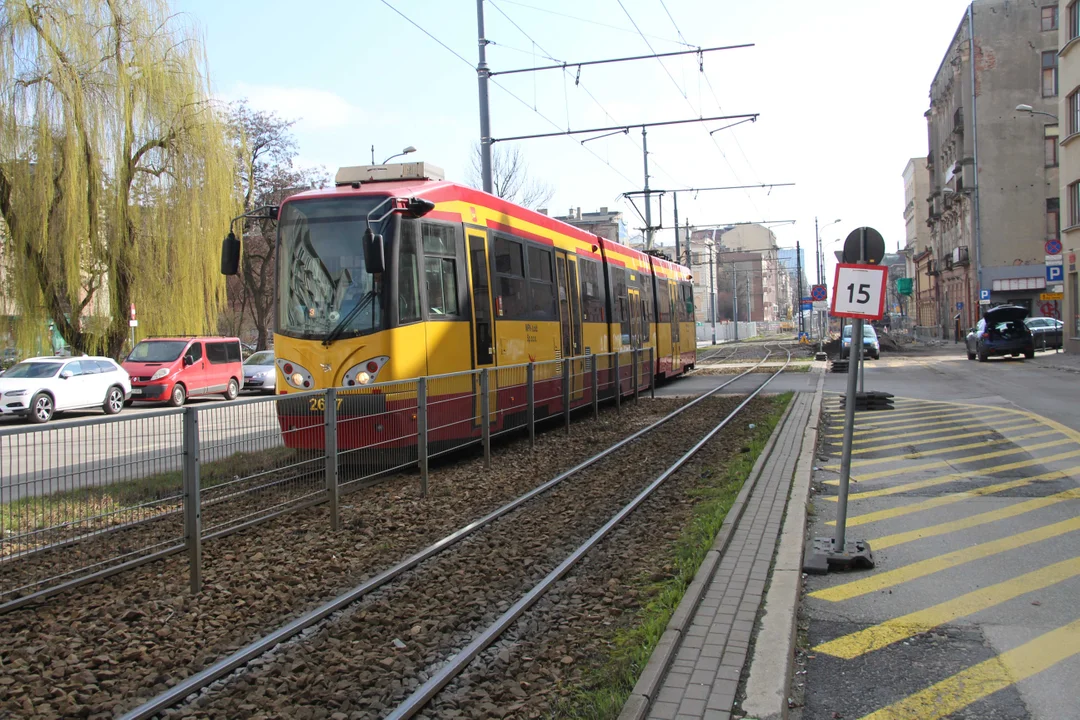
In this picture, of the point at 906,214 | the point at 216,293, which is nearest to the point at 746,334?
the point at 906,214

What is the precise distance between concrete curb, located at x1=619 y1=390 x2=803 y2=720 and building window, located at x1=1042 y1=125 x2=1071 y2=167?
5392 centimetres

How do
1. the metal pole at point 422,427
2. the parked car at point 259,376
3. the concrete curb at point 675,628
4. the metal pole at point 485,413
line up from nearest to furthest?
the concrete curb at point 675,628 → the metal pole at point 422,427 → the metal pole at point 485,413 → the parked car at point 259,376

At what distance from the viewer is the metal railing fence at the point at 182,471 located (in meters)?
5.42

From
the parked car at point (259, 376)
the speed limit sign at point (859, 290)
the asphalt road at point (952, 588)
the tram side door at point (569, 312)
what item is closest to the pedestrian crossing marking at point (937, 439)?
the asphalt road at point (952, 588)

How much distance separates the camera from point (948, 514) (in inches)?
318

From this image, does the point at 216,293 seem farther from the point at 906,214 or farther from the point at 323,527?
the point at 906,214

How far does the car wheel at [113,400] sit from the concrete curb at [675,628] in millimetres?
19659

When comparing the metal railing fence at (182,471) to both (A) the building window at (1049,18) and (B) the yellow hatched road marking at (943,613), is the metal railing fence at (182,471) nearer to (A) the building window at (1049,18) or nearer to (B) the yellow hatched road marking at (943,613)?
(B) the yellow hatched road marking at (943,613)

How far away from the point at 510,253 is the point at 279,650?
356 inches

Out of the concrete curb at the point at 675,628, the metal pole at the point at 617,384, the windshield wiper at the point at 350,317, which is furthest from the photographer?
the metal pole at the point at 617,384

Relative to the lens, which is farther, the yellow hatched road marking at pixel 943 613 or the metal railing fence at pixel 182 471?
the metal railing fence at pixel 182 471

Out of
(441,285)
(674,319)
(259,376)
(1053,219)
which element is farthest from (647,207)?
(1053,219)

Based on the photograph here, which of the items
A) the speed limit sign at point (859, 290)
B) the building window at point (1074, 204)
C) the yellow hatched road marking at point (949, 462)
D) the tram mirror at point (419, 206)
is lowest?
the yellow hatched road marking at point (949, 462)

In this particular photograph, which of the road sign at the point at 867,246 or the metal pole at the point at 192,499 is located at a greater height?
the road sign at the point at 867,246
